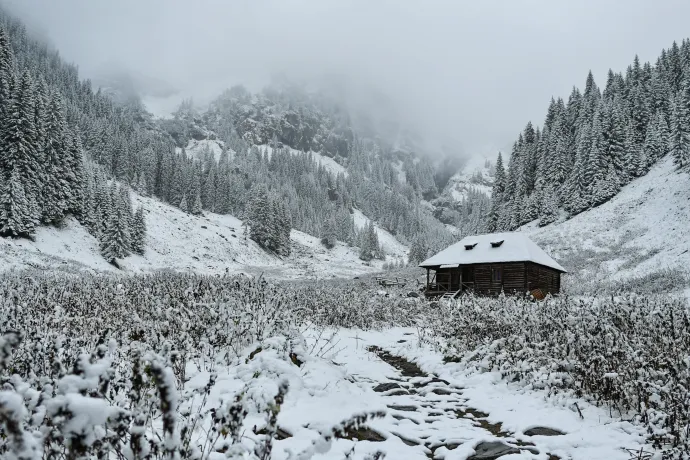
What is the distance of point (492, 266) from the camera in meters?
31.6

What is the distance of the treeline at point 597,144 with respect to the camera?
54.1 m

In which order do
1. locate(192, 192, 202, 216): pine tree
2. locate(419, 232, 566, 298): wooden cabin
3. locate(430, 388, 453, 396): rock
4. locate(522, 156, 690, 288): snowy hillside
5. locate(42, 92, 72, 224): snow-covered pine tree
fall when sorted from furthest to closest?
locate(192, 192, 202, 216): pine tree
locate(42, 92, 72, 224): snow-covered pine tree
locate(522, 156, 690, 288): snowy hillside
locate(419, 232, 566, 298): wooden cabin
locate(430, 388, 453, 396): rock

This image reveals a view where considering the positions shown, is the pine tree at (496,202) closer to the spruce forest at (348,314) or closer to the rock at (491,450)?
the spruce forest at (348,314)

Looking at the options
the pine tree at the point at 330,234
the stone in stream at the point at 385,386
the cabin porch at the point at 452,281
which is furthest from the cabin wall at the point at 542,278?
the pine tree at the point at 330,234

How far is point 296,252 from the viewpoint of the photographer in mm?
93625

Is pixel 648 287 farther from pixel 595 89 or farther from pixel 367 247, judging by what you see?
pixel 367 247

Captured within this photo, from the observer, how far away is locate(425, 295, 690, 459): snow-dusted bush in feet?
16.6

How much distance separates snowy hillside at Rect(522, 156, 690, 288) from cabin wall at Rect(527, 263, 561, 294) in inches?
139

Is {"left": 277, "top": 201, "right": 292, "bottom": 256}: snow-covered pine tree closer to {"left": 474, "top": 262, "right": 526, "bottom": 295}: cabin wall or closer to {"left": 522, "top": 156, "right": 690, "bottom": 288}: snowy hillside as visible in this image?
{"left": 522, "top": 156, "right": 690, "bottom": 288}: snowy hillside

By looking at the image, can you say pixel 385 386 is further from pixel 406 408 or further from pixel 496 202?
pixel 496 202

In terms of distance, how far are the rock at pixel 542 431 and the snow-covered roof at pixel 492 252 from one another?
24832 mm

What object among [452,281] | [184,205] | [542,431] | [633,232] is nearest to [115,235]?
[452,281]

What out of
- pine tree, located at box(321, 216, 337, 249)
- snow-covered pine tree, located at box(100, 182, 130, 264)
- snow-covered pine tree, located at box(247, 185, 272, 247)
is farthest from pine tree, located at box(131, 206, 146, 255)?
pine tree, located at box(321, 216, 337, 249)

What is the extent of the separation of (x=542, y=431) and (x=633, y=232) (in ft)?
148
